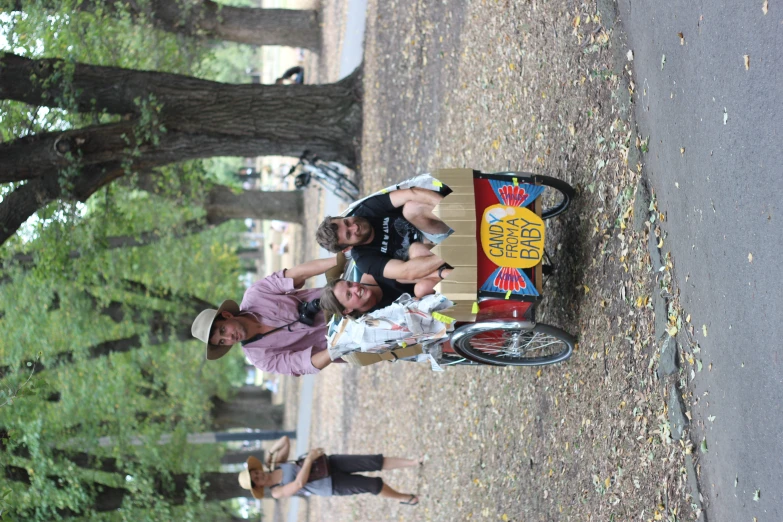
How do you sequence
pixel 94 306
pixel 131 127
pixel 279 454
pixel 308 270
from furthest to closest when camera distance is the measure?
1. pixel 94 306
2. pixel 279 454
3. pixel 131 127
4. pixel 308 270

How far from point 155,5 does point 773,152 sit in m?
11.5

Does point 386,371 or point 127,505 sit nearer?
point 127,505

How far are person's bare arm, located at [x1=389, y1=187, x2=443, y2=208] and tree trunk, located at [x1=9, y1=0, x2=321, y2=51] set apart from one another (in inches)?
287

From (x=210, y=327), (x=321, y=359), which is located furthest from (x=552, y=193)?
(x=210, y=327)

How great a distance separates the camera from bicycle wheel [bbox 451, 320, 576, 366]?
5.59 metres

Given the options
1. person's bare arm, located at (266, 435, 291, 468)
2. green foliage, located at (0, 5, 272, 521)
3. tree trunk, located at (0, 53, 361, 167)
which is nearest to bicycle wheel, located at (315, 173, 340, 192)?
tree trunk, located at (0, 53, 361, 167)

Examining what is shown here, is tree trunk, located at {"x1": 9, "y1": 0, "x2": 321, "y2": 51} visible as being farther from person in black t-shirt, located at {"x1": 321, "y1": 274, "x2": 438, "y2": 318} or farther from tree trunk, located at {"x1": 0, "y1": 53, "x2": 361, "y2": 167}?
person in black t-shirt, located at {"x1": 321, "y1": 274, "x2": 438, "y2": 318}

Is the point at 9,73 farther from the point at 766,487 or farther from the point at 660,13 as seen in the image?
the point at 766,487

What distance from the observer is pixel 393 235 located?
20.2ft

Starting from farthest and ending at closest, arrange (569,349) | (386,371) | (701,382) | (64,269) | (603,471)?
1. (386,371)
2. (64,269)
3. (569,349)
4. (603,471)
5. (701,382)

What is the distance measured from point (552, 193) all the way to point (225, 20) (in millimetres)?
9620

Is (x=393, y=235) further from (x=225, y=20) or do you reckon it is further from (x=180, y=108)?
(x=225, y=20)

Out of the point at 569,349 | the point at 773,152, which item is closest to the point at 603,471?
the point at 569,349

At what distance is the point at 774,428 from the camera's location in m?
3.49
